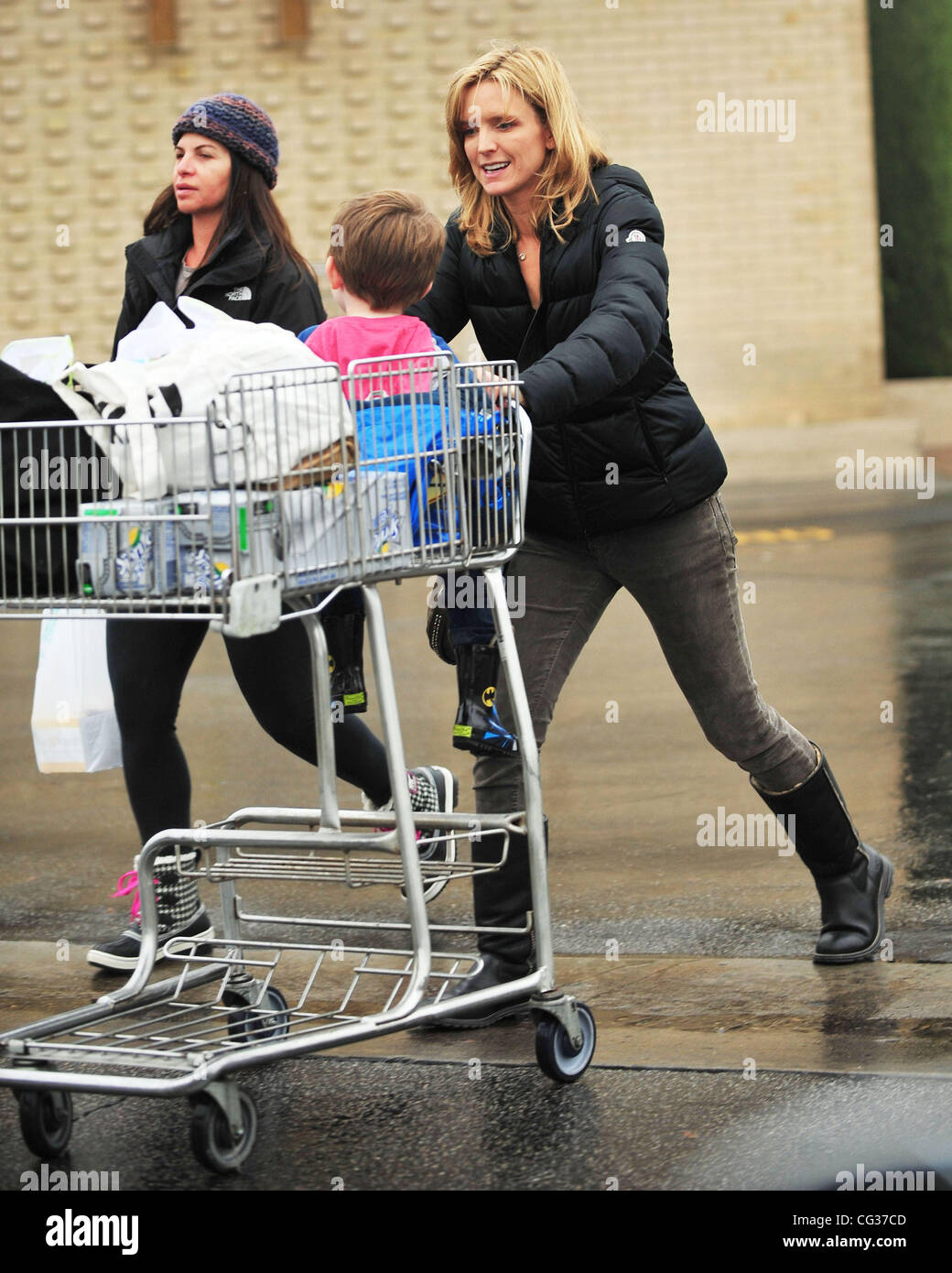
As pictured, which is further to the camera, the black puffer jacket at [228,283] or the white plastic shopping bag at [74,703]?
the white plastic shopping bag at [74,703]

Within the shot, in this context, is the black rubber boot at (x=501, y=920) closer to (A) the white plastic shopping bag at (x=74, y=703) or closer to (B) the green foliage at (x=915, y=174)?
(A) the white plastic shopping bag at (x=74, y=703)

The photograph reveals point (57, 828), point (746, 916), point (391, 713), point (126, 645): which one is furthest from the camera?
point (57, 828)

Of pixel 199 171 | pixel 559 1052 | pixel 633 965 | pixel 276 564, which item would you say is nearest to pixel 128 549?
pixel 276 564

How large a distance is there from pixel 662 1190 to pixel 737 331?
52.8 feet

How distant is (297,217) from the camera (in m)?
18.0

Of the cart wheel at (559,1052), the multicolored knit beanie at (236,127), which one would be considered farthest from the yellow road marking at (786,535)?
the cart wheel at (559,1052)

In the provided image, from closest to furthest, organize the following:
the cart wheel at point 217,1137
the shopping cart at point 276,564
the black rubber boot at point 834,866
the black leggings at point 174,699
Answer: the shopping cart at point 276,564 < the cart wheel at point 217,1137 < the black rubber boot at point 834,866 < the black leggings at point 174,699

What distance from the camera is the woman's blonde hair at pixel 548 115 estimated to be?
393cm

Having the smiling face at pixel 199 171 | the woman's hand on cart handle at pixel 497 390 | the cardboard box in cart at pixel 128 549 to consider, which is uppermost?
the smiling face at pixel 199 171

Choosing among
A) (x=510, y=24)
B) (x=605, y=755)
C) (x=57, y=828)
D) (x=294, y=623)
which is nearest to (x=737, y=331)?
(x=510, y=24)

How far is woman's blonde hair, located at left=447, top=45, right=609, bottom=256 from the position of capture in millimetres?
3932

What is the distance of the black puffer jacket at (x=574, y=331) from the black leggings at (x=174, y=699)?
0.76 meters

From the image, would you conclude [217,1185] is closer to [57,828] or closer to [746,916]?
[746,916]

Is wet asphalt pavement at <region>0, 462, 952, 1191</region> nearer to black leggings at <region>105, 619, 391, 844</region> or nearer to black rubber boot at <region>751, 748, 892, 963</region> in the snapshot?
black rubber boot at <region>751, 748, 892, 963</region>
